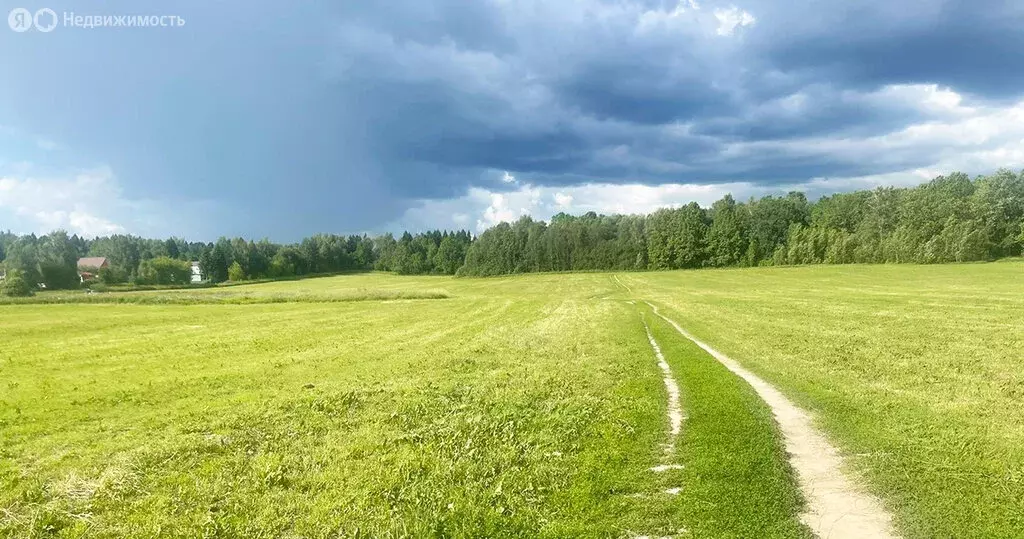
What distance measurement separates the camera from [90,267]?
169 metres

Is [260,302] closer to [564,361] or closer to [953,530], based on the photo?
[564,361]

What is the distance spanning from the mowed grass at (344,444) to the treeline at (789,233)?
113074 mm

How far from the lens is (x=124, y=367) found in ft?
81.4

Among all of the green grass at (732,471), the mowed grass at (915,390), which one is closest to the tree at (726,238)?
the mowed grass at (915,390)

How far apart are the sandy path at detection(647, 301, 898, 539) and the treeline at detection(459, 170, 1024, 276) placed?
118m

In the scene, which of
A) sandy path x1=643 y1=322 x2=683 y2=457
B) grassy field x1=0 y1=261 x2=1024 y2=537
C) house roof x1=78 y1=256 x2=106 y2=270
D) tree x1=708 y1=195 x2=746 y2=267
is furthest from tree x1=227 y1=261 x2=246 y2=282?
sandy path x1=643 y1=322 x2=683 y2=457

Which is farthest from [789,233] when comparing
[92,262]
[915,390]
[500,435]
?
[92,262]

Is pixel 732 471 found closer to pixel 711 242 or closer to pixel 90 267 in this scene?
pixel 711 242

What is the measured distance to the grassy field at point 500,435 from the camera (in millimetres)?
8617

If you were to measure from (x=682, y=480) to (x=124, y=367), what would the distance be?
2588cm

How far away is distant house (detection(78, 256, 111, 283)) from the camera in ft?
510

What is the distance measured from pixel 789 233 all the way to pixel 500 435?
150 m

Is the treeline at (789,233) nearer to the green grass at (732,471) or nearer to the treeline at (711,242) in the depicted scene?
the treeline at (711,242)

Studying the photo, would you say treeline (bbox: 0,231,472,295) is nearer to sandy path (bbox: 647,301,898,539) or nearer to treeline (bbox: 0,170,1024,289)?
treeline (bbox: 0,170,1024,289)
